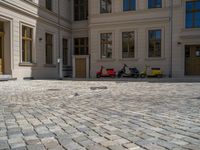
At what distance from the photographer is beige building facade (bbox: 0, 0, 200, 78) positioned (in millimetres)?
→ 19406

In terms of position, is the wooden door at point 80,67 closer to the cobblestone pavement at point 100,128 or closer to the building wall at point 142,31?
the building wall at point 142,31

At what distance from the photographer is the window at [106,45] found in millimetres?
23547

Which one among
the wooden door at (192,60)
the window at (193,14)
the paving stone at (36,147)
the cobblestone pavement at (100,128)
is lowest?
the paving stone at (36,147)

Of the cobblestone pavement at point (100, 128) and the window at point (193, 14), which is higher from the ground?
the window at point (193, 14)

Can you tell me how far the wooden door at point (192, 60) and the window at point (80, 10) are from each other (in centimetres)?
1084

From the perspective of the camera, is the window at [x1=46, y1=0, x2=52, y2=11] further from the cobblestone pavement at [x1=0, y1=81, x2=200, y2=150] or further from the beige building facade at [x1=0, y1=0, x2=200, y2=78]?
the cobblestone pavement at [x1=0, y1=81, x2=200, y2=150]

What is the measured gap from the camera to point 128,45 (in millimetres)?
22875

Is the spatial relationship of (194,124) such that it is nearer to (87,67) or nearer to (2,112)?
(2,112)

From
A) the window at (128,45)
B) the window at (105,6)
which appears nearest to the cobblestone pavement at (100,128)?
the window at (128,45)

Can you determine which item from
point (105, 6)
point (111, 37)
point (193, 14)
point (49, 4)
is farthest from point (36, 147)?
point (105, 6)

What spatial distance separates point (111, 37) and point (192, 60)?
288 inches

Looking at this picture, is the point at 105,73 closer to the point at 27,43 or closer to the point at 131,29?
the point at 131,29

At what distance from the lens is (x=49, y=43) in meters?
22.5

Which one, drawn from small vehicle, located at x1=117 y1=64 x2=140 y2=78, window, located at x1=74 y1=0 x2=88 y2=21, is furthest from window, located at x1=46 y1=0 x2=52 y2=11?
small vehicle, located at x1=117 y1=64 x2=140 y2=78
